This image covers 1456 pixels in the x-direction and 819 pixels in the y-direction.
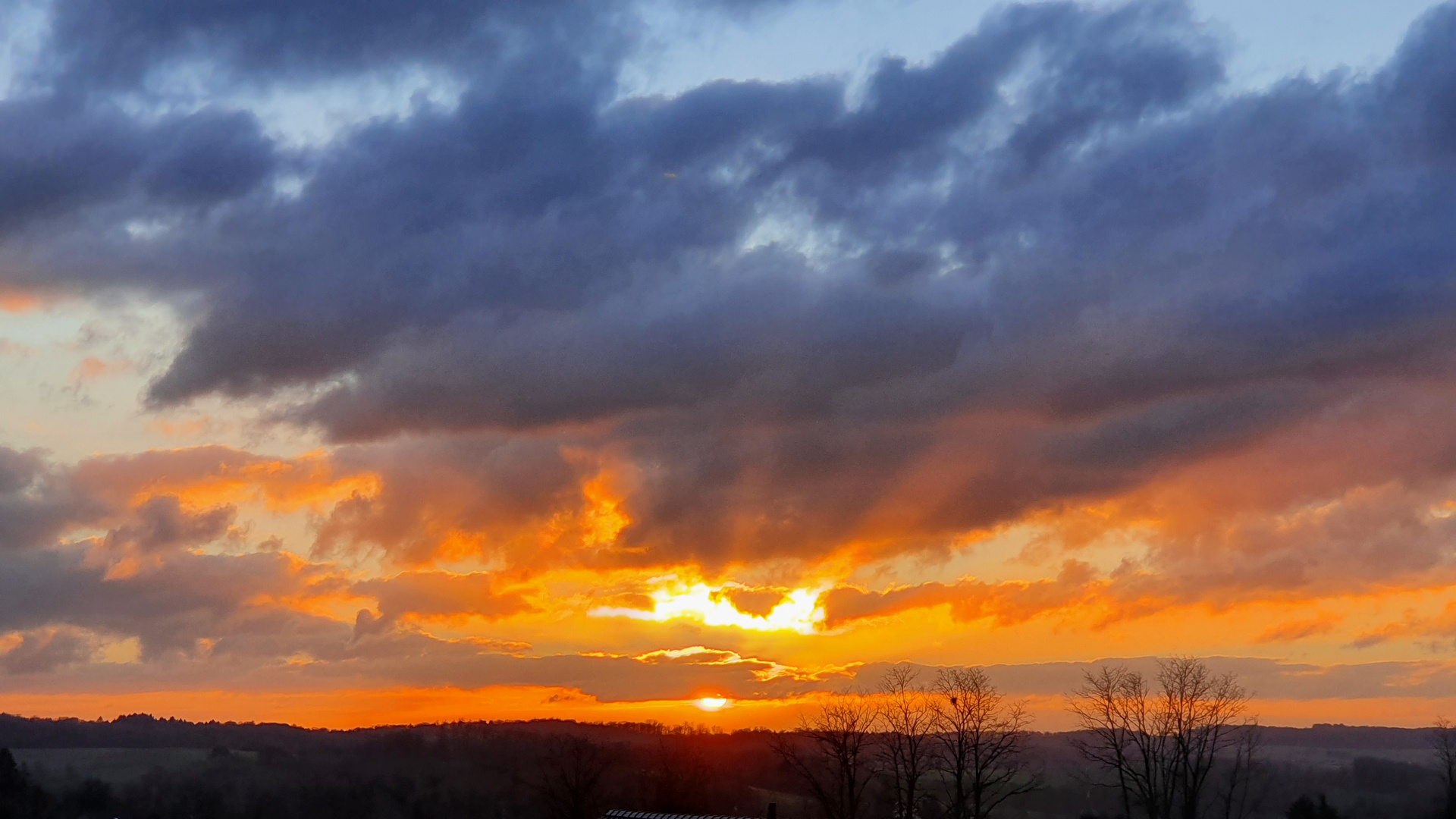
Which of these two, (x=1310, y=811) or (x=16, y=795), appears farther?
(x=16, y=795)

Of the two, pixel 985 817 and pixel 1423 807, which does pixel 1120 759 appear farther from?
pixel 1423 807

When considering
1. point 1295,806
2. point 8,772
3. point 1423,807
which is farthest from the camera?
point 1423,807

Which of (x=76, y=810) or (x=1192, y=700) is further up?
(x=1192, y=700)

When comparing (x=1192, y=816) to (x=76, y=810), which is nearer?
(x=1192, y=816)

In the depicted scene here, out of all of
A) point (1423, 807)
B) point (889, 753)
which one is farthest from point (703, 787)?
point (1423, 807)

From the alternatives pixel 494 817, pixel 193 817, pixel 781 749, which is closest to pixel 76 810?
pixel 193 817

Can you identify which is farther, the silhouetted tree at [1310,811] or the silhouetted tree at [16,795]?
the silhouetted tree at [16,795]

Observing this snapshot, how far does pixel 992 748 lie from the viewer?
372ft

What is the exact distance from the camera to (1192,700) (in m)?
124

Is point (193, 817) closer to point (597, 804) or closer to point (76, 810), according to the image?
point (76, 810)

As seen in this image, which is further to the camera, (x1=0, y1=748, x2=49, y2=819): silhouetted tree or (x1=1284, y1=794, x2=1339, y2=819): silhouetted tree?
(x1=0, y1=748, x2=49, y2=819): silhouetted tree

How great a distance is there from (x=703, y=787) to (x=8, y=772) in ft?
263

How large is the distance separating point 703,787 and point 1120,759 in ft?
209

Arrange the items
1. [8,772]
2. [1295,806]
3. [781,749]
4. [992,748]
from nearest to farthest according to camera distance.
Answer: [781,749] → [992,748] → [1295,806] → [8,772]
